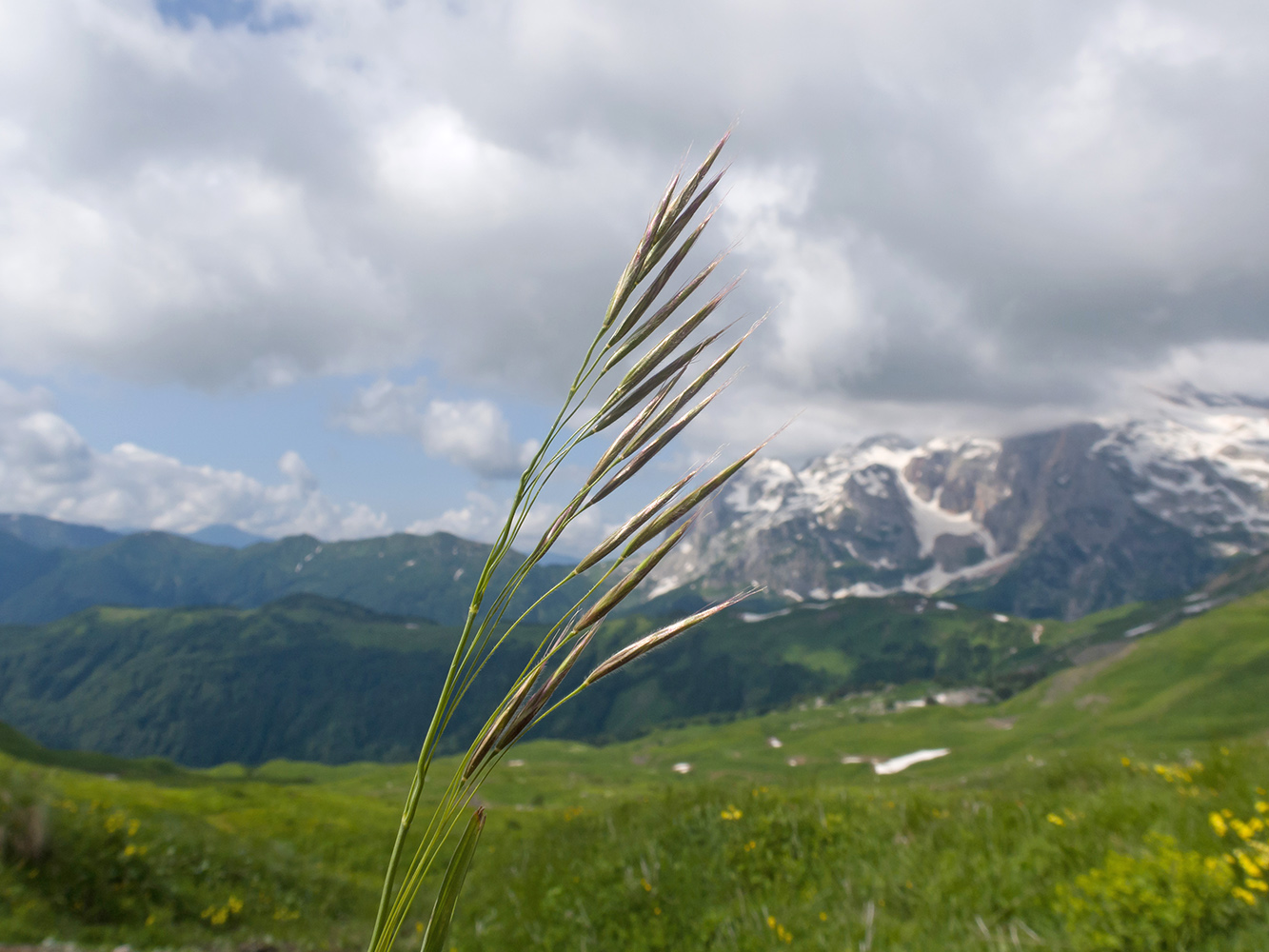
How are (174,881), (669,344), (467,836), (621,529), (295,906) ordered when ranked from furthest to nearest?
(295,906) → (174,881) → (669,344) → (621,529) → (467,836)

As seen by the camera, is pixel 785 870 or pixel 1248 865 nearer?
pixel 1248 865

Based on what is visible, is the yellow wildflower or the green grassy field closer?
the yellow wildflower

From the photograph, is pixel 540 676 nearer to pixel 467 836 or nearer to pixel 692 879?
pixel 467 836

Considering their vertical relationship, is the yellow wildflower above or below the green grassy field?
above

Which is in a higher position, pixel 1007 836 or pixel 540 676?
pixel 540 676

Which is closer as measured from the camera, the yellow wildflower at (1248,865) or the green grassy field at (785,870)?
the yellow wildflower at (1248,865)

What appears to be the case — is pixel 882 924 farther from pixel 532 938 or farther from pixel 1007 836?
pixel 532 938

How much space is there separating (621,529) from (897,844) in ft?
24.1

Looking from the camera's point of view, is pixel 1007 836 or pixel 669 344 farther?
pixel 1007 836

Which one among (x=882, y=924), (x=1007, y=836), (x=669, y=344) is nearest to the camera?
(x=669, y=344)

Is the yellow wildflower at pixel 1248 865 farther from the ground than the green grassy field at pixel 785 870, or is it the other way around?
the yellow wildflower at pixel 1248 865

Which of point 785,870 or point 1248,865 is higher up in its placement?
point 1248,865

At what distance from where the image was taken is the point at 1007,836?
254 inches

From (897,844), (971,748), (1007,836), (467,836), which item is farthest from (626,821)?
(971,748)
